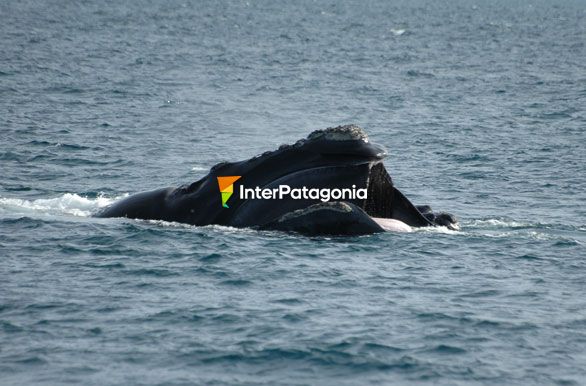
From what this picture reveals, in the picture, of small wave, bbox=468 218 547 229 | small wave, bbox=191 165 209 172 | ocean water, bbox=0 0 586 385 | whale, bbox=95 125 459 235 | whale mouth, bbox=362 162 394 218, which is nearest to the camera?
ocean water, bbox=0 0 586 385

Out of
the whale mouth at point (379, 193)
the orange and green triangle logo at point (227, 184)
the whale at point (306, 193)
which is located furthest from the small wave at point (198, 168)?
the whale mouth at point (379, 193)

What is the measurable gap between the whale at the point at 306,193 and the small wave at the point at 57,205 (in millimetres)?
3377

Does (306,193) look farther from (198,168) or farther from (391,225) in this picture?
(198,168)

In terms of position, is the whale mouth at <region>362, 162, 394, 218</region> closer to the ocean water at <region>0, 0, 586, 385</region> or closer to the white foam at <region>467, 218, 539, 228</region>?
the ocean water at <region>0, 0, 586, 385</region>

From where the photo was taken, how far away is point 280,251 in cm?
2102

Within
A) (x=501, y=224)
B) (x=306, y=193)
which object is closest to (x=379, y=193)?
(x=306, y=193)

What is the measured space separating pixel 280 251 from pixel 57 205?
719cm

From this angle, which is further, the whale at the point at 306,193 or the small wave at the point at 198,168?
the small wave at the point at 198,168

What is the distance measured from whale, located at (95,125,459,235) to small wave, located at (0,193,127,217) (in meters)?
3.38

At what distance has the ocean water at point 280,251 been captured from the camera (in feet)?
52.5

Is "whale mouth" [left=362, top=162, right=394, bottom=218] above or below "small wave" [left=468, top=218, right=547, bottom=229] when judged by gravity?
above

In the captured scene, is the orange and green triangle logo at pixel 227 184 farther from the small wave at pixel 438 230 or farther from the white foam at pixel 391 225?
the small wave at pixel 438 230

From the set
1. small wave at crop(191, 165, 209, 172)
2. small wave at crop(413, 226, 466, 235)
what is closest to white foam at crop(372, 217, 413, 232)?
small wave at crop(413, 226, 466, 235)

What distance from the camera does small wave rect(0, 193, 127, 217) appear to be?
2519 cm
